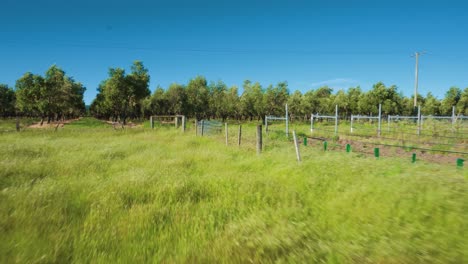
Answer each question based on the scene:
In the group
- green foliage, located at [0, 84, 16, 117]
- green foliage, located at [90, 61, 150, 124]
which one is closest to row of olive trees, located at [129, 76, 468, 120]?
green foliage, located at [90, 61, 150, 124]

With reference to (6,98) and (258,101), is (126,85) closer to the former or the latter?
(258,101)

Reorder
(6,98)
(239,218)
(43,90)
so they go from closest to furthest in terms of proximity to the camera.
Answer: (239,218) < (43,90) < (6,98)

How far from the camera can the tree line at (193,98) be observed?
139ft

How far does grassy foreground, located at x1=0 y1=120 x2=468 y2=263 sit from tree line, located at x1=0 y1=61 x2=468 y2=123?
4322cm

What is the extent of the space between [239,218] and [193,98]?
60.7 meters

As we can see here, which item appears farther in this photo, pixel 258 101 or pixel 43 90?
pixel 258 101

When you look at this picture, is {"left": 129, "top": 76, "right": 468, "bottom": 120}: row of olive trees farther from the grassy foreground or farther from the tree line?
the grassy foreground

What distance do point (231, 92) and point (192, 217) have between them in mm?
64527

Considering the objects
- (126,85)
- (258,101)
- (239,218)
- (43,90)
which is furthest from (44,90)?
(239,218)

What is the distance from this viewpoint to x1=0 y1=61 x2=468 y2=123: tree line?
42.4 metres

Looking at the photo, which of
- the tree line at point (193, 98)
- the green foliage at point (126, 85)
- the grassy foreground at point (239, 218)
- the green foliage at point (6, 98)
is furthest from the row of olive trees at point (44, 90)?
the grassy foreground at point (239, 218)

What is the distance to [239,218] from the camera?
332 cm

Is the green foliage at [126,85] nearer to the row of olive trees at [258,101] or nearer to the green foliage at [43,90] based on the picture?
the green foliage at [43,90]

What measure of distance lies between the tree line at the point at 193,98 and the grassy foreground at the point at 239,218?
43.2m
